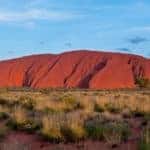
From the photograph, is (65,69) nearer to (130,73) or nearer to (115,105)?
(130,73)

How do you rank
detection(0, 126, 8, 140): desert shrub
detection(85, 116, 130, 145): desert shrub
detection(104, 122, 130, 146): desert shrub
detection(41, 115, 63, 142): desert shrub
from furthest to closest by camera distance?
detection(0, 126, 8, 140): desert shrub
detection(41, 115, 63, 142): desert shrub
detection(85, 116, 130, 145): desert shrub
detection(104, 122, 130, 146): desert shrub

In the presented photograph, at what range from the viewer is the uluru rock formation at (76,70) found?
124588 millimetres

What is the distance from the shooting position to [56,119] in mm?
16484

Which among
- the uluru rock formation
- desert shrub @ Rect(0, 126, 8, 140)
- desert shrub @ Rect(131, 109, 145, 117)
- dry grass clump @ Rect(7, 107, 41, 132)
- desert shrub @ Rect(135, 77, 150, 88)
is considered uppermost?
the uluru rock formation

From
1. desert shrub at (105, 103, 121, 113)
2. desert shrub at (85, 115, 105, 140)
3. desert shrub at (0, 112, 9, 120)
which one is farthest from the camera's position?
desert shrub at (105, 103, 121, 113)

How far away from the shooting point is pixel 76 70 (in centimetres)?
13150

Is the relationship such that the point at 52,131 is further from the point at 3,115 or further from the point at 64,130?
the point at 3,115

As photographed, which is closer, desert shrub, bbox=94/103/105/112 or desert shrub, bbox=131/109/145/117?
desert shrub, bbox=131/109/145/117

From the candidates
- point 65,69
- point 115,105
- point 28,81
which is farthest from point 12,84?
point 115,105

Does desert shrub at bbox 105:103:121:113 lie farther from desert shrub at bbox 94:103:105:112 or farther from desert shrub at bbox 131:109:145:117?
desert shrub at bbox 131:109:145:117

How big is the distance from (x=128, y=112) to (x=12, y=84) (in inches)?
4738

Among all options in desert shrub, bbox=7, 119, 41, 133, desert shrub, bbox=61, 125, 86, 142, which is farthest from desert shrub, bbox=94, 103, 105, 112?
desert shrub, bbox=61, 125, 86, 142

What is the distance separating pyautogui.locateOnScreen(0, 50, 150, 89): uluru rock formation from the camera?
125 meters

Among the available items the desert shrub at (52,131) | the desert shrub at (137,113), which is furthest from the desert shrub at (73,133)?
the desert shrub at (137,113)
